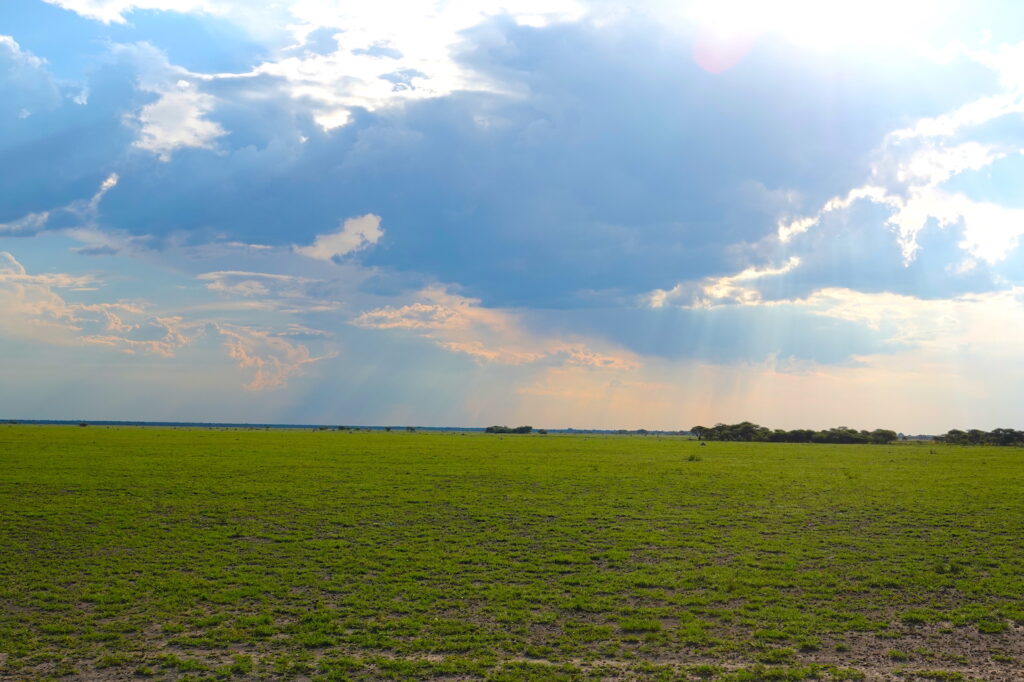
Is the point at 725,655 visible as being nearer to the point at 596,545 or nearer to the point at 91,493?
Result: the point at 596,545

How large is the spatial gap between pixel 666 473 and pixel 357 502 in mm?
22301

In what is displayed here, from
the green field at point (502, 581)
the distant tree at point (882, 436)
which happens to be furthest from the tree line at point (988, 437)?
the green field at point (502, 581)

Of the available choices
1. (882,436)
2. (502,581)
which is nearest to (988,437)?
(882,436)

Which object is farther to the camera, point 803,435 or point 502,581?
point 803,435

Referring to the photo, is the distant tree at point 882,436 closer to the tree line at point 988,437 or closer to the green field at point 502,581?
the tree line at point 988,437

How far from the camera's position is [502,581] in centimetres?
2102

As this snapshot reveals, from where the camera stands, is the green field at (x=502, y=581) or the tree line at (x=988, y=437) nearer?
the green field at (x=502, y=581)

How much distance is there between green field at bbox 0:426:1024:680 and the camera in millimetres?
15453

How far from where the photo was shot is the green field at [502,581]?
1545 centimetres

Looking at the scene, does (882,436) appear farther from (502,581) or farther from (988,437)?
(502,581)

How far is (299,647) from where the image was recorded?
16016 millimetres

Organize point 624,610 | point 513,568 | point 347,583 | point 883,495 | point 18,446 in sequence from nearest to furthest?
1. point 624,610
2. point 347,583
3. point 513,568
4. point 883,495
5. point 18,446

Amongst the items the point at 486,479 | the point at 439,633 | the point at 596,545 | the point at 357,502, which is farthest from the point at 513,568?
the point at 486,479

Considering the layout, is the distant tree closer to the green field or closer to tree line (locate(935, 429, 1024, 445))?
tree line (locate(935, 429, 1024, 445))
